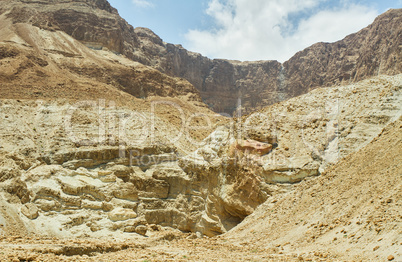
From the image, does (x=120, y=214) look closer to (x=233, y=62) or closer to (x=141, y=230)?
(x=141, y=230)

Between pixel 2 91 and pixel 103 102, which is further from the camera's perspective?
pixel 103 102

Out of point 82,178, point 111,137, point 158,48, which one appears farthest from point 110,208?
point 158,48

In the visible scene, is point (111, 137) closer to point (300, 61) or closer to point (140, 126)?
point (140, 126)

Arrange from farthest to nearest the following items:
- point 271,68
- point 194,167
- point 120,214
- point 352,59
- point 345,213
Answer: point 271,68
point 352,59
point 194,167
point 120,214
point 345,213

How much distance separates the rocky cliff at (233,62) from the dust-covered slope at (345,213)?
54730mm

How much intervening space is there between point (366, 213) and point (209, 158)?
37.4 ft

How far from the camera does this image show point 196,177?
19828mm

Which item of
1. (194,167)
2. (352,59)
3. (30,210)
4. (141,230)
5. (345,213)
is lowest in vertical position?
(141,230)

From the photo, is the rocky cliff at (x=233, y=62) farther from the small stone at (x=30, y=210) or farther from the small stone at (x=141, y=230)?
the small stone at (x=141, y=230)

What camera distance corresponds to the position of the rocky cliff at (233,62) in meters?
61.4

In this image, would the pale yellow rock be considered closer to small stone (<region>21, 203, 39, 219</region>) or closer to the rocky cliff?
small stone (<region>21, 203, 39, 219</region>)

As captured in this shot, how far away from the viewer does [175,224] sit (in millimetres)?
20266

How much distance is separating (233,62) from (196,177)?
93.3 m

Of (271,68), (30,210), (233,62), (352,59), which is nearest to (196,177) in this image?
(30,210)
